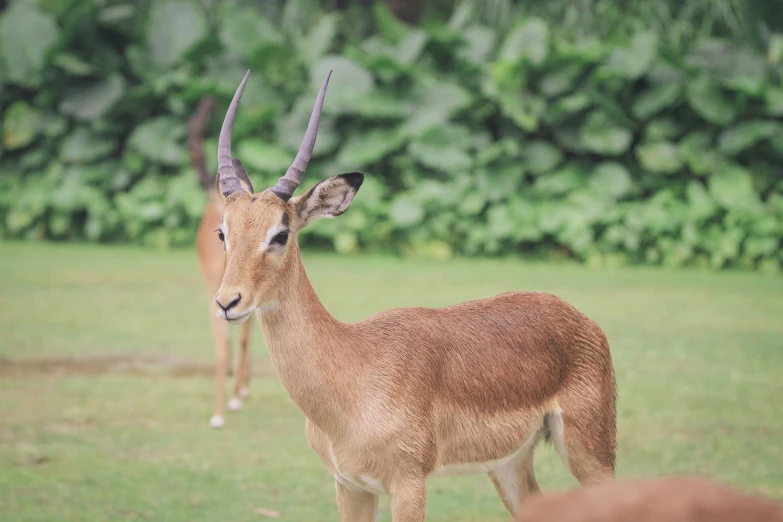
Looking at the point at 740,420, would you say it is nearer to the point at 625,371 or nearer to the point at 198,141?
the point at 625,371

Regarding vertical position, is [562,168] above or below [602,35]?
below

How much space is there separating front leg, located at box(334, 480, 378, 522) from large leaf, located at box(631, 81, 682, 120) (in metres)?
11.0

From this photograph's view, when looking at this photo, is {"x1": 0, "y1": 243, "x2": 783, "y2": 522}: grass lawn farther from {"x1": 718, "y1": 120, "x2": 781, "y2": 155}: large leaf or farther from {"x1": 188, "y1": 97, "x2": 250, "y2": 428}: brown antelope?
{"x1": 718, "y1": 120, "x2": 781, "y2": 155}: large leaf

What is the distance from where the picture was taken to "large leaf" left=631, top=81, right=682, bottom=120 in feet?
47.3

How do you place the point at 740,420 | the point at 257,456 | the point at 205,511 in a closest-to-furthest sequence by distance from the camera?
the point at 205,511, the point at 257,456, the point at 740,420

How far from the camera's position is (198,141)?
803 cm

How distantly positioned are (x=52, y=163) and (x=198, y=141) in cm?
936

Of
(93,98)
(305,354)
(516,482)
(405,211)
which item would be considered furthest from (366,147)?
(305,354)

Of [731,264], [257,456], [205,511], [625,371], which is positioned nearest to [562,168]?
[731,264]

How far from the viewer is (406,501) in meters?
4.12

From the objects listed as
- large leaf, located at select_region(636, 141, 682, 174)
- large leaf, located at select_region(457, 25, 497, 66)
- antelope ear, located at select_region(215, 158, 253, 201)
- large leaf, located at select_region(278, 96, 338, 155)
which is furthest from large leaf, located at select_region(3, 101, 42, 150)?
antelope ear, located at select_region(215, 158, 253, 201)

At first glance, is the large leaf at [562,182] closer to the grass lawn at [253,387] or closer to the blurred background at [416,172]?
the blurred background at [416,172]

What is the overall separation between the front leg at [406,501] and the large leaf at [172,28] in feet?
44.2

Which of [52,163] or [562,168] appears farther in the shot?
[52,163]
